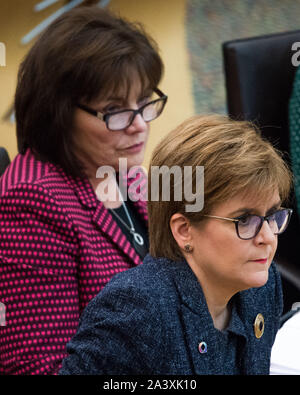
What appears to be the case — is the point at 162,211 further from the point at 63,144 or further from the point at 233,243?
the point at 63,144

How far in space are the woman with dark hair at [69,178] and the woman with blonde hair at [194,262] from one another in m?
0.32

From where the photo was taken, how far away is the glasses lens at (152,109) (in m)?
1.66

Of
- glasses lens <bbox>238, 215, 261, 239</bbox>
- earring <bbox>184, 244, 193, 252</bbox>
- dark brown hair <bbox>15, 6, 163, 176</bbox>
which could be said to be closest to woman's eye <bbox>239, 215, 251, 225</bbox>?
glasses lens <bbox>238, 215, 261, 239</bbox>

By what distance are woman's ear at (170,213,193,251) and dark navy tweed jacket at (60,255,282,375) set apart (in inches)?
1.7

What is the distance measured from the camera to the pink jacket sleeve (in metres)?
1.34

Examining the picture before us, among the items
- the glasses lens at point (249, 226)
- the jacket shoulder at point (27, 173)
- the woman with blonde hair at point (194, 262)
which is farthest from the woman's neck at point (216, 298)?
the jacket shoulder at point (27, 173)

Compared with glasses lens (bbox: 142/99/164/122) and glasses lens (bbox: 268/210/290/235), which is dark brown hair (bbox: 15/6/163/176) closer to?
glasses lens (bbox: 142/99/164/122)

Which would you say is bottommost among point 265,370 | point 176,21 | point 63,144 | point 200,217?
point 265,370

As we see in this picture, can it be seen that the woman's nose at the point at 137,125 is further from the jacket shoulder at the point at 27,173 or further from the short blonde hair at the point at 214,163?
the short blonde hair at the point at 214,163

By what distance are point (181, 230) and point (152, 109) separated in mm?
642

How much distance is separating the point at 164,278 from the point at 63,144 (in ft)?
1.93

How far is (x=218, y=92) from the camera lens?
3.05 metres

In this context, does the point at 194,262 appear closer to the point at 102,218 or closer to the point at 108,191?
the point at 102,218
